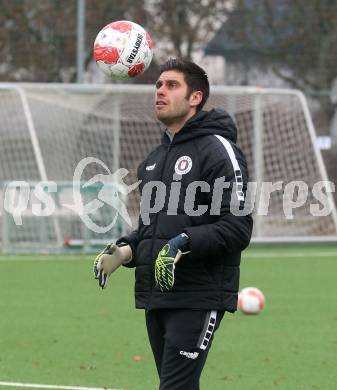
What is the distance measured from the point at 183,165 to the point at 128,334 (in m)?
4.84

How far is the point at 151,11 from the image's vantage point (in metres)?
22.9

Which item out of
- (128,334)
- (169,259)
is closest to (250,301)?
(128,334)

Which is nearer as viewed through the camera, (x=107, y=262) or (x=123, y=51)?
(x=107, y=262)

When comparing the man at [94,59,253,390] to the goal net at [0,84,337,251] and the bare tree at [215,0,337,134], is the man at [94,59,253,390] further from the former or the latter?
the bare tree at [215,0,337,134]

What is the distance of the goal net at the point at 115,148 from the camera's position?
18.3 m

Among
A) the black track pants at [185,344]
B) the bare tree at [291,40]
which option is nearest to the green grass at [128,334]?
the black track pants at [185,344]

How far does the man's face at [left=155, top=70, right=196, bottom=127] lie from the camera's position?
554 centimetres

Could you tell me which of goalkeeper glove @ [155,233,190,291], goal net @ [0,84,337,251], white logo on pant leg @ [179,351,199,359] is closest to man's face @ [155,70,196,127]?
goalkeeper glove @ [155,233,190,291]

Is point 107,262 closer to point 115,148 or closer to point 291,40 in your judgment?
point 115,148

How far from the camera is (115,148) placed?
770 inches

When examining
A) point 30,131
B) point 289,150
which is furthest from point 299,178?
point 30,131

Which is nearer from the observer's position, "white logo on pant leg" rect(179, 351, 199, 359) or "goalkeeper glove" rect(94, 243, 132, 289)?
"white logo on pant leg" rect(179, 351, 199, 359)

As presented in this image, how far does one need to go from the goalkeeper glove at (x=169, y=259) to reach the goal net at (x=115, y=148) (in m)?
12.7

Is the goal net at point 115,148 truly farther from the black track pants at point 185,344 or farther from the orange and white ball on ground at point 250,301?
the black track pants at point 185,344
